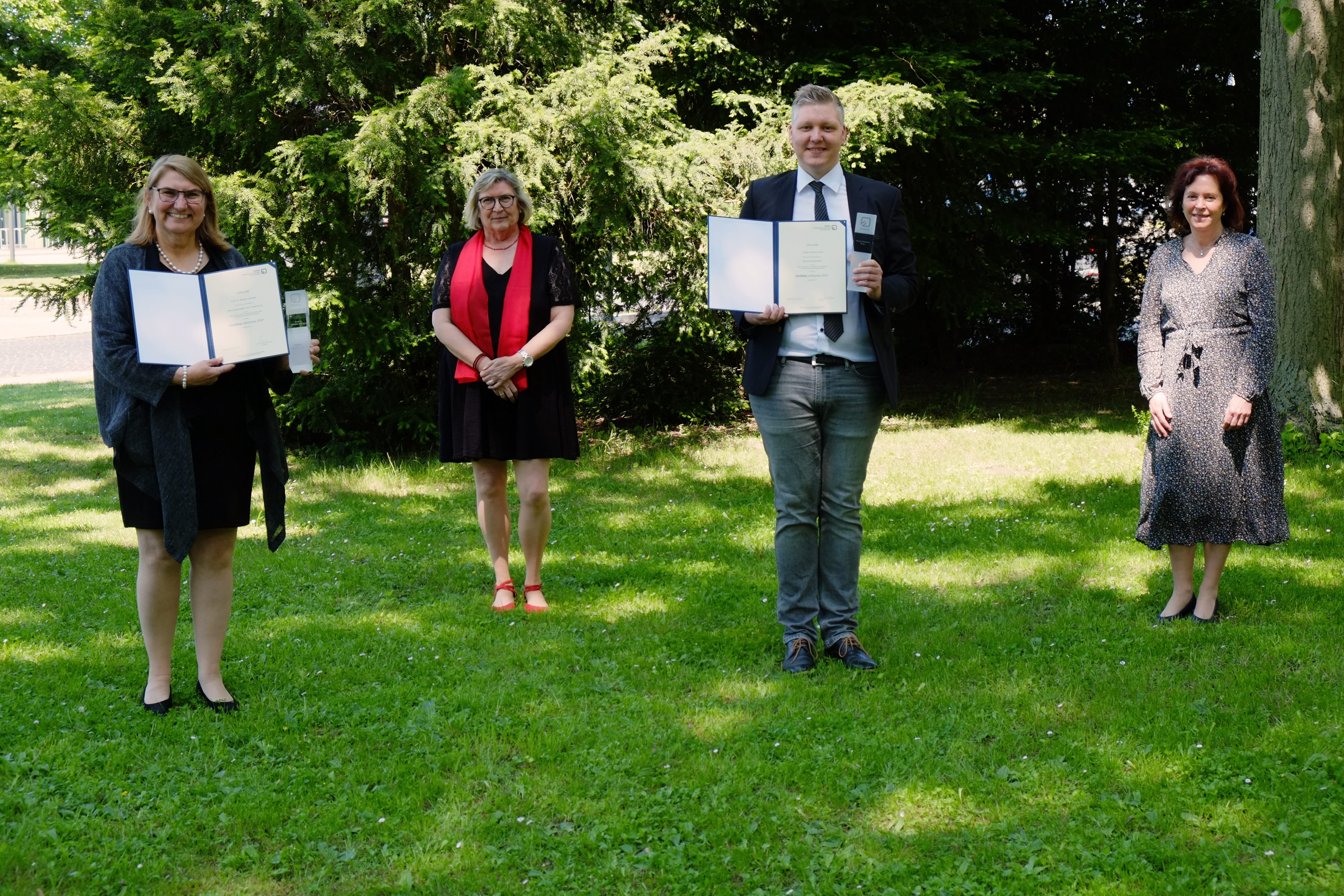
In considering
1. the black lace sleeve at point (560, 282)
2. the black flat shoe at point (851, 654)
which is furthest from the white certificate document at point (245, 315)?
the black flat shoe at point (851, 654)

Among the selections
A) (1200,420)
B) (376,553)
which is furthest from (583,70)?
(1200,420)

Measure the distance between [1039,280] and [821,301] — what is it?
10.7 m

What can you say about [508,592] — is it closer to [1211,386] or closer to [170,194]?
[170,194]

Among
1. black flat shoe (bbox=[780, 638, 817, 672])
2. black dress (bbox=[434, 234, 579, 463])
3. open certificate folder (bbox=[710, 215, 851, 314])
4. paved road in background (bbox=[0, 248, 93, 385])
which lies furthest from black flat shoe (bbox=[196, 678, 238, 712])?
paved road in background (bbox=[0, 248, 93, 385])

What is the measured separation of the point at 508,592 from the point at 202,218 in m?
2.39

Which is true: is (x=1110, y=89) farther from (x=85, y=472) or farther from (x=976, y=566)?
(x=85, y=472)

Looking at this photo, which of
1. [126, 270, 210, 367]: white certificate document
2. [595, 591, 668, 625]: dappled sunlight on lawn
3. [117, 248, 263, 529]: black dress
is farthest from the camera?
[595, 591, 668, 625]: dappled sunlight on lawn

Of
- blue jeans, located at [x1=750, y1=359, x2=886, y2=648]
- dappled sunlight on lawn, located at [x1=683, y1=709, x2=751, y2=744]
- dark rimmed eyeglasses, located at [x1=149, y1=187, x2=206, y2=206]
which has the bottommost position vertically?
dappled sunlight on lawn, located at [x1=683, y1=709, x2=751, y2=744]

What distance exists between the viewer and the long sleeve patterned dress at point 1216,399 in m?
4.88

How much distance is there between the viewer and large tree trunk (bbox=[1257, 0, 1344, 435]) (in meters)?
8.39

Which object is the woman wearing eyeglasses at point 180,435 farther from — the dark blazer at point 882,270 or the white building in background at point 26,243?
the white building in background at point 26,243

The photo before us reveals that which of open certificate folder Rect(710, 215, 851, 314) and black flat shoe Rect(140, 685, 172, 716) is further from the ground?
open certificate folder Rect(710, 215, 851, 314)

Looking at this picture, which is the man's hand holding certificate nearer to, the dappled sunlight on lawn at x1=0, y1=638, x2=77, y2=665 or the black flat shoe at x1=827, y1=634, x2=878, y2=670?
the black flat shoe at x1=827, y1=634, x2=878, y2=670

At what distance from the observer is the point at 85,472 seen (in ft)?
31.5
